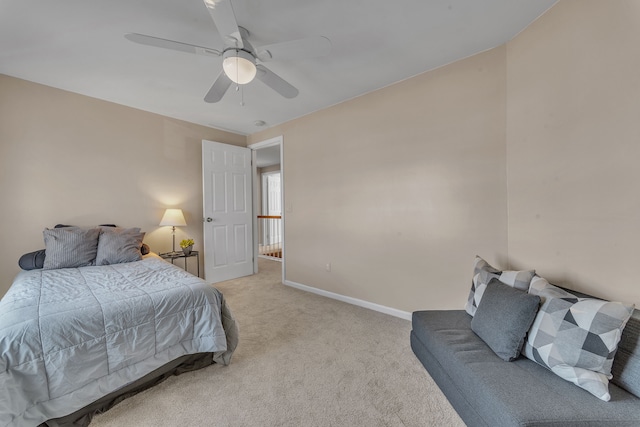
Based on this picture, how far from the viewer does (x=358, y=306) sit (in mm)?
2973

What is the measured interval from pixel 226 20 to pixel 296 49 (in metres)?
0.42

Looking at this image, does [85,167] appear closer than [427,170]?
No

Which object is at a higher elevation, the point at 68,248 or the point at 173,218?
the point at 173,218

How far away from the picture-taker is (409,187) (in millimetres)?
2584

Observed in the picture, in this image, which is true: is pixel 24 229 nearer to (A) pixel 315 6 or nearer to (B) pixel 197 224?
(B) pixel 197 224

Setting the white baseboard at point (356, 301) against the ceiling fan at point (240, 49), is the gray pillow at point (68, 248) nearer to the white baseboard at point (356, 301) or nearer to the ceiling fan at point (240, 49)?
the ceiling fan at point (240, 49)

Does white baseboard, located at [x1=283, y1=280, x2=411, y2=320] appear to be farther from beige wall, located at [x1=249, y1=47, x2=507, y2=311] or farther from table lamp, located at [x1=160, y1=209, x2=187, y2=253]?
table lamp, located at [x1=160, y1=209, x2=187, y2=253]

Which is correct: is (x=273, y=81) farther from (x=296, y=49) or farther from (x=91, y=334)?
(x=91, y=334)

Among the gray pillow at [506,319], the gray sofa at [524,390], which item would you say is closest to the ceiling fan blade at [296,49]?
the gray pillow at [506,319]

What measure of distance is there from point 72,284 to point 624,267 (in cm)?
348

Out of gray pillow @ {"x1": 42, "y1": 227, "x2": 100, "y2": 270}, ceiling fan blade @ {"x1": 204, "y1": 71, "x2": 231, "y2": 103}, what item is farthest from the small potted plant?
ceiling fan blade @ {"x1": 204, "y1": 71, "x2": 231, "y2": 103}

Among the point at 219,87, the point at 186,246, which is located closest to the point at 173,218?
the point at 186,246

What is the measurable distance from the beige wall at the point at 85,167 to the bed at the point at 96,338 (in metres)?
0.99

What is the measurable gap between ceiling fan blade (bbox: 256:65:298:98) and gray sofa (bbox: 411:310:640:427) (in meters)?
2.11
